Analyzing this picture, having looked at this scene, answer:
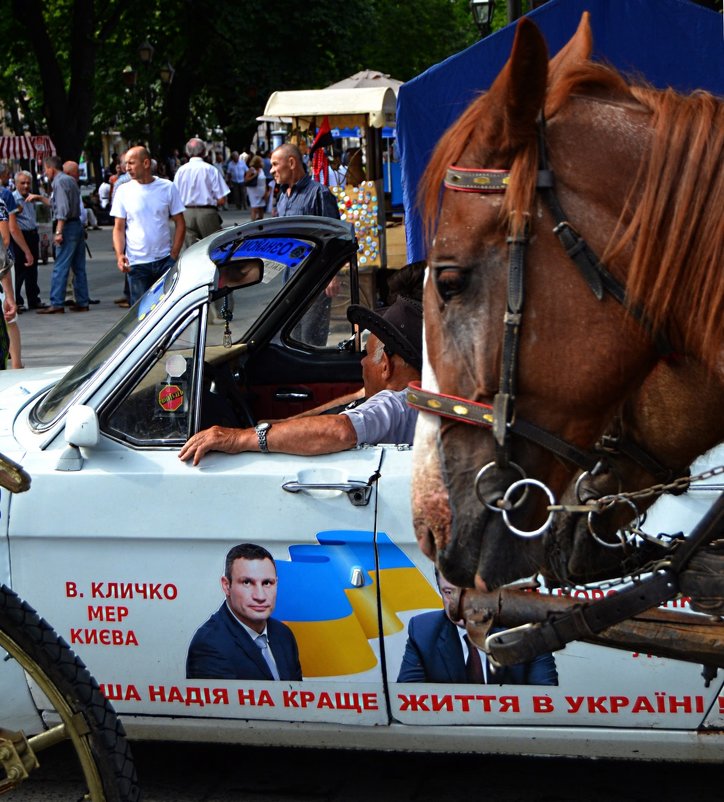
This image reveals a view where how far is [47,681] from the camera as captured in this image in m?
2.79

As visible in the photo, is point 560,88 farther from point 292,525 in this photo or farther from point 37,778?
point 37,778

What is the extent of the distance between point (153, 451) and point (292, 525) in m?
0.54

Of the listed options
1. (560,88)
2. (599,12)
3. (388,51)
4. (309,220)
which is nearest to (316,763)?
(309,220)

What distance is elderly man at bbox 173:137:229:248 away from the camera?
1534 centimetres

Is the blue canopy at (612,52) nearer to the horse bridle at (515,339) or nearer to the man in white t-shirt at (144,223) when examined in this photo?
the horse bridle at (515,339)

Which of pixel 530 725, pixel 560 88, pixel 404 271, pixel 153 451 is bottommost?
pixel 530 725

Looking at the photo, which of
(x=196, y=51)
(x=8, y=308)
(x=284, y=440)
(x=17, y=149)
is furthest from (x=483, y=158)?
(x=17, y=149)

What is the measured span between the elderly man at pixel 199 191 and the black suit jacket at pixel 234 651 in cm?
1207

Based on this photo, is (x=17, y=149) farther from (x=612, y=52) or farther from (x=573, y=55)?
(x=573, y=55)

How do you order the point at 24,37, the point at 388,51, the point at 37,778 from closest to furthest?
1. the point at 37,778
2. the point at 24,37
3. the point at 388,51

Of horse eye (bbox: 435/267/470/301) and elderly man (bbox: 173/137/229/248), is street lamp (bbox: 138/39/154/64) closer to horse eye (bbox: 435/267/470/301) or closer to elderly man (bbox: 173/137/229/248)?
elderly man (bbox: 173/137/229/248)

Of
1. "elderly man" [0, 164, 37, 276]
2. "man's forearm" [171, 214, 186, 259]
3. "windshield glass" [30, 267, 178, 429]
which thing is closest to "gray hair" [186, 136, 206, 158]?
"elderly man" [0, 164, 37, 276]

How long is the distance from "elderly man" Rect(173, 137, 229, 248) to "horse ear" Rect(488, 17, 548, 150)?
13389 millimetres

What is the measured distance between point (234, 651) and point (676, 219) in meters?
2.11
